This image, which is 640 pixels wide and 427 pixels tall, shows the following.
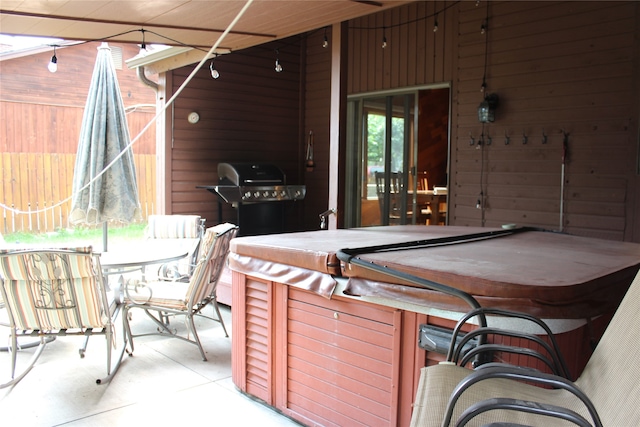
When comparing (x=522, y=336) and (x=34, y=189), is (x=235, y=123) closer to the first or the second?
(x=34, y=189)

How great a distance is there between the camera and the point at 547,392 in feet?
5.73

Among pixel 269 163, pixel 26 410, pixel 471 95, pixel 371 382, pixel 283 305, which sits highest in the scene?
pixel 471 95

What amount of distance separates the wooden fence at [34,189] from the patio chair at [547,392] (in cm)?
822

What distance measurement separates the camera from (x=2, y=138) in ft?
→ 31.4

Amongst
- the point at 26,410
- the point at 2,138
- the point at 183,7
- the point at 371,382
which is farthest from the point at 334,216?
the point at 2,138

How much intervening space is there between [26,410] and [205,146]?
4.56 metres

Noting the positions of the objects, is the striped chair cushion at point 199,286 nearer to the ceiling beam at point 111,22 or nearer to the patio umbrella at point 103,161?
the patio umbrella at point 103,161

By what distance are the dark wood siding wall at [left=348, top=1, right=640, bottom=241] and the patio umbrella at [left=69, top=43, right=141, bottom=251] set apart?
11.8 feet

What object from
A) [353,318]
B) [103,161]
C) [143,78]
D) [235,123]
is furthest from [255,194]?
[353,318]

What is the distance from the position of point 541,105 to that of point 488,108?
1.71ft

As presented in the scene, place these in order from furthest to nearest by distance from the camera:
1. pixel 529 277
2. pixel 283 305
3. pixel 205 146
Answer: pixel 205 146 → pixel 283 305 → pixel 529 277

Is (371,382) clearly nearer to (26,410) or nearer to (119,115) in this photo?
(26,410)

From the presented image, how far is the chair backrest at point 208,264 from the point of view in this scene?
352cm

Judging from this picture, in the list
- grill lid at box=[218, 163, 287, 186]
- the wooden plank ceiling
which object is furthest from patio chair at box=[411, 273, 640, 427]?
Result: grill lid at box=[218, 163, 287, 186]
